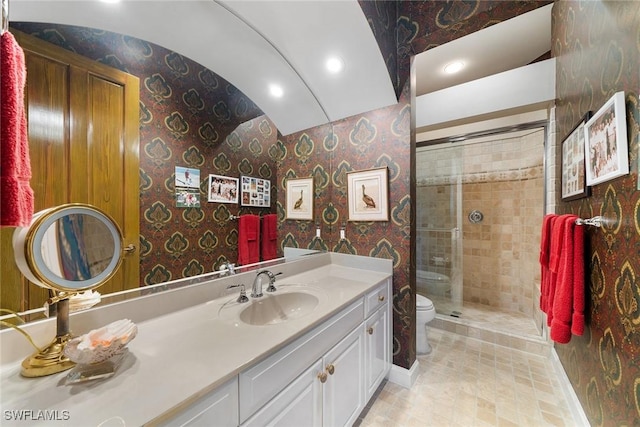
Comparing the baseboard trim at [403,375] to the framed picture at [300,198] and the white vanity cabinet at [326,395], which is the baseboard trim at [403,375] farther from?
the framed picture at [300,198]

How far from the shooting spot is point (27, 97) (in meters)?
0.69

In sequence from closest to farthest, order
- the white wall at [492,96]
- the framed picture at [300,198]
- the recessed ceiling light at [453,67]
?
1. the framed picture at [300,198]
2. the white wall at [492,96]
3. the recessed ceiling light at [453,67]

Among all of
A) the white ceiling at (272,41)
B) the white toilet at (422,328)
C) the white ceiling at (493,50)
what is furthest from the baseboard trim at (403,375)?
the white ceiling at (493,50)

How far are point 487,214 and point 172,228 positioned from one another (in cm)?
343

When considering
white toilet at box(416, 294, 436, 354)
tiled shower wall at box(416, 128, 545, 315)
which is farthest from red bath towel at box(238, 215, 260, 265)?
tiled shower wall at box(416, 128, 545, 315)

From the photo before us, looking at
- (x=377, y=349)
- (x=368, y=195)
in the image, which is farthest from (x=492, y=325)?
(x=368, y=195)

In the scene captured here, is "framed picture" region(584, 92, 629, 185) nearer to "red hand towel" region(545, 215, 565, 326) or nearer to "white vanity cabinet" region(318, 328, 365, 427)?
"red hand towel" region(545, 215, 565, 326)

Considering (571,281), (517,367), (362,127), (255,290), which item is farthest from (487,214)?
(255,290)

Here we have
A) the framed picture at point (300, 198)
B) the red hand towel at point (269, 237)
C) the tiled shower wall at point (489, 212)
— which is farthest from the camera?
the tiled shower wall at point (489, 212)

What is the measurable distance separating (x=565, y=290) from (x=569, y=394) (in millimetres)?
908

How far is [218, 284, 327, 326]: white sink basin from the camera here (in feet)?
3.64

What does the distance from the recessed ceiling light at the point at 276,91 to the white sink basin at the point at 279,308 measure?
51.2 inches

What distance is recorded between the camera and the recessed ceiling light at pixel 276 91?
1535 millimetres

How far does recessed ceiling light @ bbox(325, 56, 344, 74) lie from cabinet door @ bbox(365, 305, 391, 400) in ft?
5.55
